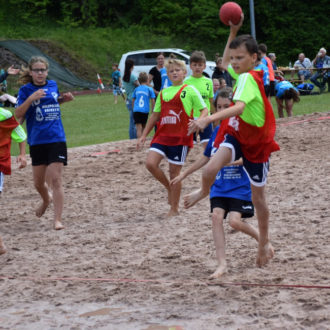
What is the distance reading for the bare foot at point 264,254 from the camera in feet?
18.4

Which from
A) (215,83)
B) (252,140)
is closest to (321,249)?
(252,140)

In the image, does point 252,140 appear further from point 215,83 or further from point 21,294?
point 215,83

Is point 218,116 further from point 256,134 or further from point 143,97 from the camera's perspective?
point 143,97

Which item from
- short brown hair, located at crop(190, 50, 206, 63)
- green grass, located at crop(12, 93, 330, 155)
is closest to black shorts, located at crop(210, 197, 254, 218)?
short brown hair, located at crop(190, 50, 206, 63)

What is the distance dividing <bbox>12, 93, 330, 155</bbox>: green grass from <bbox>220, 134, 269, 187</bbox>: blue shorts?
9.63m

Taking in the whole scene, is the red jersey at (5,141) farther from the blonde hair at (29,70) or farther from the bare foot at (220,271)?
the bare foot at (220,271)

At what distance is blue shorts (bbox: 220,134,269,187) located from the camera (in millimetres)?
5348

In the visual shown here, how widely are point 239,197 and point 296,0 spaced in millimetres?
46285

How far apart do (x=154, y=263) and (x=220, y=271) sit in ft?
2.69

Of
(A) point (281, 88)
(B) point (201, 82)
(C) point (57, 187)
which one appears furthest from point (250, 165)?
(A) point (281, 88)

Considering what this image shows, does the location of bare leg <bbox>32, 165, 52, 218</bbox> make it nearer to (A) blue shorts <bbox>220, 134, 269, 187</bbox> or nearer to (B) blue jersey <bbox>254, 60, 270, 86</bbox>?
(A) blue shorts <bbox>220, 134, 269, 187</bbox>

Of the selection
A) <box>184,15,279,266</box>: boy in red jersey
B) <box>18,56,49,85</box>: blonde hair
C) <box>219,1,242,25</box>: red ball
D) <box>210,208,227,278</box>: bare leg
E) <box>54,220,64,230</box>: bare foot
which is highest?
<box>219,1,242,25</box>: red ball

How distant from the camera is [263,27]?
49500 millimetres

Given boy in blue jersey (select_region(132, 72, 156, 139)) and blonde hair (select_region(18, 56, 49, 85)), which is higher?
blonde hair (select_region(18, 56, 49, 85))
